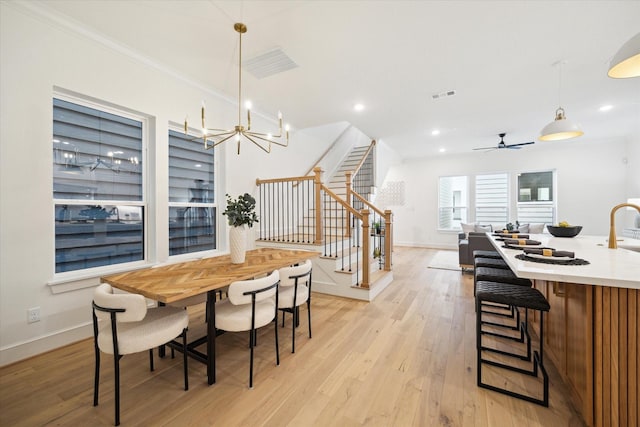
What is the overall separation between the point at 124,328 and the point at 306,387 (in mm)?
1336

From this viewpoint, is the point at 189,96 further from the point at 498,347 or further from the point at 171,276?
the point at 498,347

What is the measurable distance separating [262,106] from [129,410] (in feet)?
14.0

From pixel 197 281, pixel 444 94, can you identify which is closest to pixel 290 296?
pixel 197 281

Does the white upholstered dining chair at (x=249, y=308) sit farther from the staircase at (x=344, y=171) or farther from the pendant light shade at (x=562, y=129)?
the staircase at (x=344, y=171)

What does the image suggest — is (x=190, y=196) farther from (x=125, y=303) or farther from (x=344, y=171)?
(x=344, y=171)

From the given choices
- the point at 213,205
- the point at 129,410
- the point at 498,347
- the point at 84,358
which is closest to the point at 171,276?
the point at 129,410

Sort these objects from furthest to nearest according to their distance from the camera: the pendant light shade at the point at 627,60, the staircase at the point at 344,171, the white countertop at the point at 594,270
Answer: the staircase at the point at 344,171 → the pendant light shade at the point at 627,60 → the white countertop at the point at 594,270

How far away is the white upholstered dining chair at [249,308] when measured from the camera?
1.88 m

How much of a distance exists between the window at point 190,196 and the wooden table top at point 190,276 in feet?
3.91

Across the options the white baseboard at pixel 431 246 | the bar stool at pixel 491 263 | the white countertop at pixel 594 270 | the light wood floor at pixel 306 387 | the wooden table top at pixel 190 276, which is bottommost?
the light wood floor at pixel 306 387

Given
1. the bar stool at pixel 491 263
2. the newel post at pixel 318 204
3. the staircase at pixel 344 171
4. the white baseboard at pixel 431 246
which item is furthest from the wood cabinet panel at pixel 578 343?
the white baseboard at pixel 431 246

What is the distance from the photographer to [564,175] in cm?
698

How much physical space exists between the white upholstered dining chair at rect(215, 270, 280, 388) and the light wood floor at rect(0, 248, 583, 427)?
27 cm

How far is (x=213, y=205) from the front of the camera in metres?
4.08
